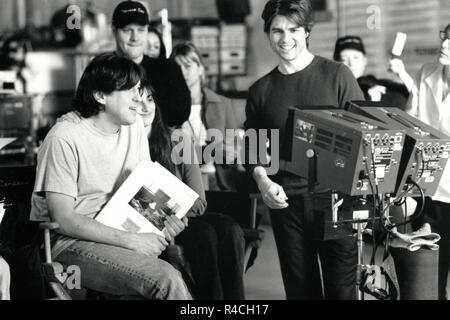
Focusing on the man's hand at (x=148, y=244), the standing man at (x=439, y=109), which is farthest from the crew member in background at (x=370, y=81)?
the man's hand at (x=148, y=244)

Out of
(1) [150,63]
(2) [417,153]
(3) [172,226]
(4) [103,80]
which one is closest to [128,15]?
(1) [150,63]

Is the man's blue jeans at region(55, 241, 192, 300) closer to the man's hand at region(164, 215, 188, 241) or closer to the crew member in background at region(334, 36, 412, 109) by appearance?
the man's hand at region(164, 215, 188, 241)

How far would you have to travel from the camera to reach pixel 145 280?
8.31ft

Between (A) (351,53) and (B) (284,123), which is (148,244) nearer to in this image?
(B) (284,123)

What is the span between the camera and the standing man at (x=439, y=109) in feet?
9.91

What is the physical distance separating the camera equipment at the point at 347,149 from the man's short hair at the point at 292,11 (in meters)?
0.38

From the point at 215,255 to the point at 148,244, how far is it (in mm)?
482

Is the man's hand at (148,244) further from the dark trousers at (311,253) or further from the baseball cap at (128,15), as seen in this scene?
the baseball cap at (128,15)

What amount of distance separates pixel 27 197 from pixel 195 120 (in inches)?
63.8

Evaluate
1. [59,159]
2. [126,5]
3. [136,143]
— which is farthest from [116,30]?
[59,159]

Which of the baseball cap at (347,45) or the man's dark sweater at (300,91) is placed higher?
the baseball cap at (347,45)

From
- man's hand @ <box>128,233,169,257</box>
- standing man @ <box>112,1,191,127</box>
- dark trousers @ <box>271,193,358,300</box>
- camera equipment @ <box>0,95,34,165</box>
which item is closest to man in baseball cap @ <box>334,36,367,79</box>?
standing man @ <box>112,1,191,127</box>

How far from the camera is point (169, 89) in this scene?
3.56 m

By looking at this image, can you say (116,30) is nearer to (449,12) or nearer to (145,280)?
(145,280)
